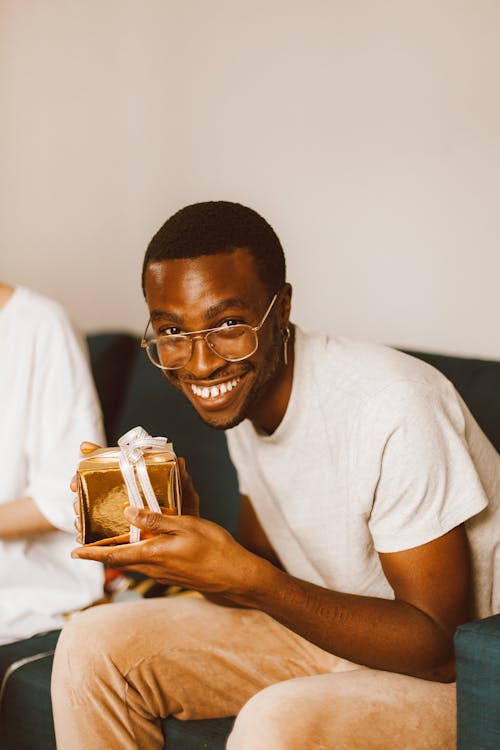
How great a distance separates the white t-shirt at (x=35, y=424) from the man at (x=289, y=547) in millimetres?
382

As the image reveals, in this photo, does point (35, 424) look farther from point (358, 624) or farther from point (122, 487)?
point (358, 624)

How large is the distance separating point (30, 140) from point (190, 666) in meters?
2.01

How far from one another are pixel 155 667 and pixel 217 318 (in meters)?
0.59

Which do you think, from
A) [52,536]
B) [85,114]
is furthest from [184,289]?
[85,114]

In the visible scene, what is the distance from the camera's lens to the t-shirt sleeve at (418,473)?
1.32 metres

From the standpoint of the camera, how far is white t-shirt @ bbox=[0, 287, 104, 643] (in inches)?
75.5

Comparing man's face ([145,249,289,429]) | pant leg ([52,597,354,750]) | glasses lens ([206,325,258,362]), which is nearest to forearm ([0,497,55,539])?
pant leg ([52,597,354,750])

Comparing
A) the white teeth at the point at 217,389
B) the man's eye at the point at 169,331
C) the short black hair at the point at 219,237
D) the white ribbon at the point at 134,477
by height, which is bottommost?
the white ribbon at the point at 134,477

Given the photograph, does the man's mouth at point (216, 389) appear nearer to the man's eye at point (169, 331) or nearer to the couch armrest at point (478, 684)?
the man's eye at point (169, 331)

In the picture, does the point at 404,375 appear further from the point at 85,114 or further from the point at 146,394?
the point at 85,114

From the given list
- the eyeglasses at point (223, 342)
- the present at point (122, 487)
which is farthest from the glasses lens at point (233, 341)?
the present at point (122, 487)

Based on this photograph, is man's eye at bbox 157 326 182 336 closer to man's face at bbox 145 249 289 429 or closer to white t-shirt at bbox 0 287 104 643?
man's face at bbox 145 249 289 429

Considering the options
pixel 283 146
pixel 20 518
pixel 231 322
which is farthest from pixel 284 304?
pixel 283 146

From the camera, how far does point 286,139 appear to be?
2.40 meters
